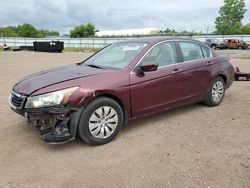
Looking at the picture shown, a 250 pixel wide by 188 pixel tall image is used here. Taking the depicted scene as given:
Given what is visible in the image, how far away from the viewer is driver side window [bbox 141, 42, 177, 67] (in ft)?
14.9

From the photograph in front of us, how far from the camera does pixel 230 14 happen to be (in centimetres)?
6825

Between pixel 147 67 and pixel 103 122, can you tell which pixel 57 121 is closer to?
pixel 103 122

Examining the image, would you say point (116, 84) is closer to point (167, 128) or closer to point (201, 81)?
point (167, 128)

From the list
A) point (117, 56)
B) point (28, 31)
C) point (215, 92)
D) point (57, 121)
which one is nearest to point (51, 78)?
point (57, 121)

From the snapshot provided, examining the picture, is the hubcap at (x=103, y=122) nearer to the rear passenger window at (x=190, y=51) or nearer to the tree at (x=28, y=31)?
the rear passenger window at (x=190, y=51)

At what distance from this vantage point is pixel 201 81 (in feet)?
17.4

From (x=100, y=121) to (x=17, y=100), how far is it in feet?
4.02

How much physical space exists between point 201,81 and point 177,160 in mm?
2285

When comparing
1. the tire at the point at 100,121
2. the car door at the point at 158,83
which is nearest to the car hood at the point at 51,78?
the tire at the point at 100,121

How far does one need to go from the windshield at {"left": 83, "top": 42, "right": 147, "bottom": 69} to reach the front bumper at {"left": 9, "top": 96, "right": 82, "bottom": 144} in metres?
1.18

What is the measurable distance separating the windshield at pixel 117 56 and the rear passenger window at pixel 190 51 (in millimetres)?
875

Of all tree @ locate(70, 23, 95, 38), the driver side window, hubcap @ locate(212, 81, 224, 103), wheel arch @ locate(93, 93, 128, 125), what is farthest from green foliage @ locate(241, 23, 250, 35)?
wheel arch @ locate(93, 93, 128, 125)

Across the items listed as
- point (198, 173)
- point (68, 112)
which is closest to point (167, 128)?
point (198, 173)

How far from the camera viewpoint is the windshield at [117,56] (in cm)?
446
